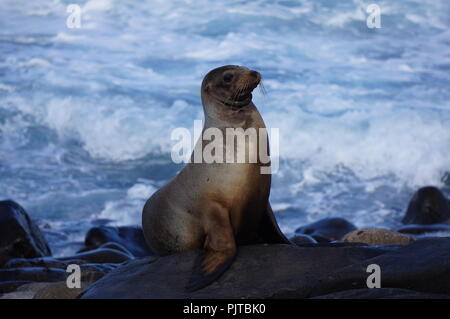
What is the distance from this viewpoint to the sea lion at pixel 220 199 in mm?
4777

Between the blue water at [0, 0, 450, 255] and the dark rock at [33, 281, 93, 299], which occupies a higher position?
the blue water at [0, 0, 450, 255]

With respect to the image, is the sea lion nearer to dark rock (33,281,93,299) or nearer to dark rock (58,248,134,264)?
dark rock (33,281,93,299)

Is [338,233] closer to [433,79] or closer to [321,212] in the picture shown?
[321,212]

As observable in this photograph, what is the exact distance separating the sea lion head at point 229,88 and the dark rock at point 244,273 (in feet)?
3.27

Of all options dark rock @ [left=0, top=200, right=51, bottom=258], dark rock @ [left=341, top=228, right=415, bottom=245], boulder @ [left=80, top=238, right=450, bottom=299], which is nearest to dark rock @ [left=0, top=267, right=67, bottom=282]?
dark rock @ [left=0, top=200, right=51, bottom=258]

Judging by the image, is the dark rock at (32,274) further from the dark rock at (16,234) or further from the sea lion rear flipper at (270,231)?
the sea lion rear flipper at (270,231)

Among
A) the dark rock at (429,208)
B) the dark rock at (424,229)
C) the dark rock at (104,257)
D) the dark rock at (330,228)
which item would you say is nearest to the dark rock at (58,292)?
the dark rock at (104,257)

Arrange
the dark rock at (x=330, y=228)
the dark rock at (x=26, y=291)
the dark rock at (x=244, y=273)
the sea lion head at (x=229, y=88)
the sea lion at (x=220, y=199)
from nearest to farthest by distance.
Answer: the dark rock at (x=244, y=273) < the sea lion at (x=220, y=199) < the sea lion head at (x=229, y=88) < the dark rock at (x=26, y=291) < the dark rock at (x=330, y=228)

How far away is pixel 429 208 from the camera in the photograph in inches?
428

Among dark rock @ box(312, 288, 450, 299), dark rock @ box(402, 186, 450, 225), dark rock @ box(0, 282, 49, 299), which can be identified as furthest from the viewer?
dark rock @ box(402, 186, 450, 225)

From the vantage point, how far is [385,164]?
16.2 m

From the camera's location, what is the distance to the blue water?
46.8 ft

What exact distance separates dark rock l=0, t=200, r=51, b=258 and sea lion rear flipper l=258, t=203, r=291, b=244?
387 centimetres
